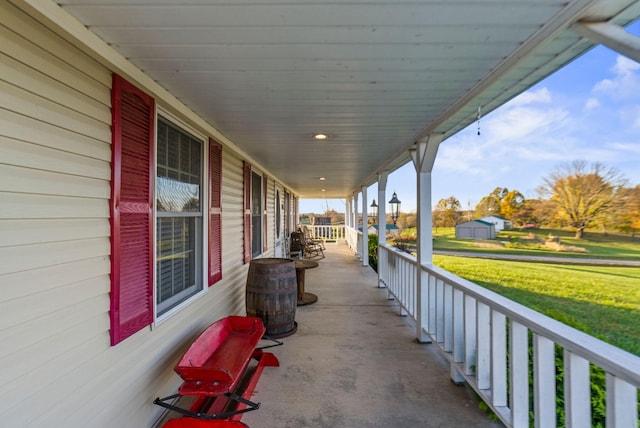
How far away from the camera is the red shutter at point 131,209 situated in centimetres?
166

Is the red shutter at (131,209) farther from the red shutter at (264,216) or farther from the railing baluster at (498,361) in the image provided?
the red shutter at (264,216)

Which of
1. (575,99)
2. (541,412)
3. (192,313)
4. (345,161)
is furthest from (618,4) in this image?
(345,161)

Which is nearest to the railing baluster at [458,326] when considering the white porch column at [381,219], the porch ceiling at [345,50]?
the porch ceiling at [345,50]

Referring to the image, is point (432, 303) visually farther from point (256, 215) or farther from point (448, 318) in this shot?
point (256, 215)

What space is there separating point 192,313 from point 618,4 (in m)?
3.25

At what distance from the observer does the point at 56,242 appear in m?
1.33

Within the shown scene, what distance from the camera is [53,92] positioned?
52.2 inches

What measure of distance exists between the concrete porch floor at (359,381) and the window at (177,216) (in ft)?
3.58

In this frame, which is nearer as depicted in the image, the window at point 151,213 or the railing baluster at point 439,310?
the window at point 151,213

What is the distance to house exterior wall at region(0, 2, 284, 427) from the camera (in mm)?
1131

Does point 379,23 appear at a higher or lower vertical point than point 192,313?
higher

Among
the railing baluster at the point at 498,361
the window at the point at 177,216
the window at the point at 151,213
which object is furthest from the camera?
the window at the point at 177,216

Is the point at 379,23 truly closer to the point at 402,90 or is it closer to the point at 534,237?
the point at 402,90

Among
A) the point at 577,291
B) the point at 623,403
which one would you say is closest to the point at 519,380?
the point at 623,403
